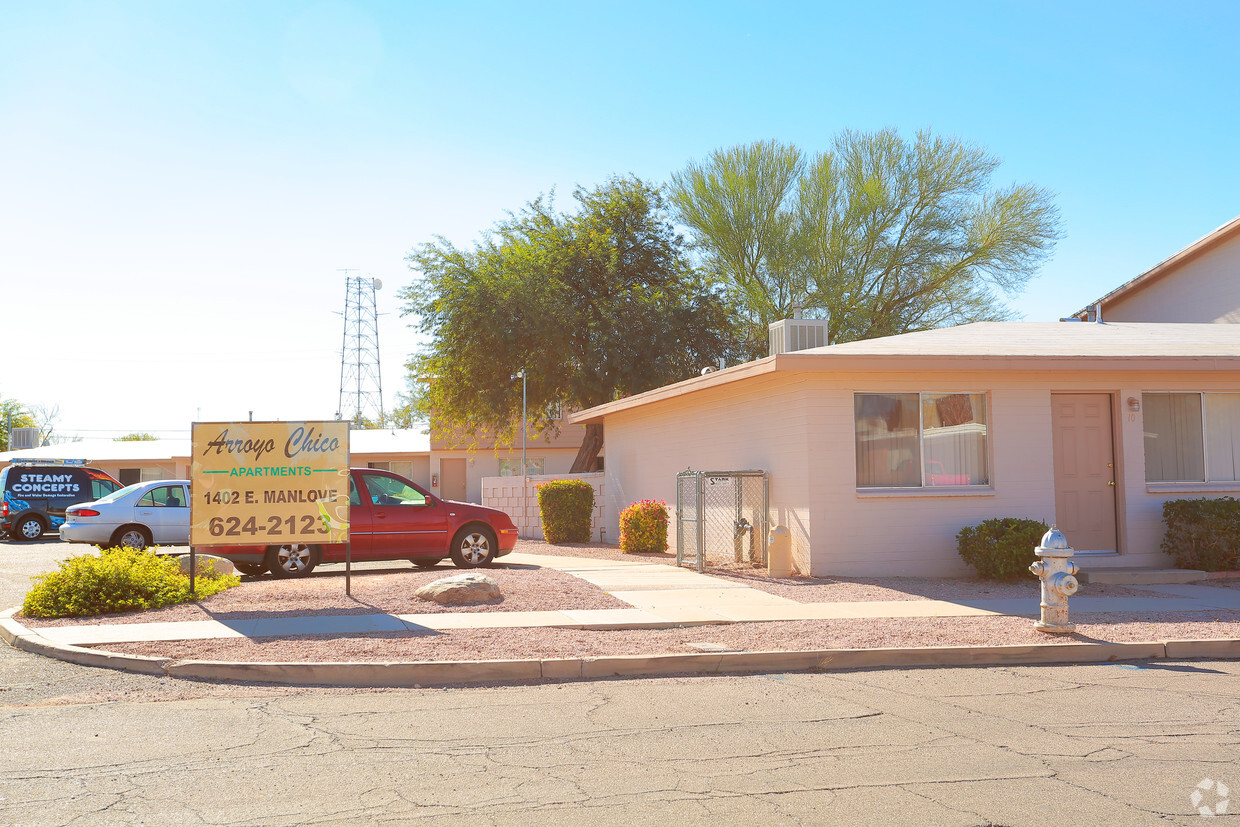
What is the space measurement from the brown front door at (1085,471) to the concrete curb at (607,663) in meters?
5.81

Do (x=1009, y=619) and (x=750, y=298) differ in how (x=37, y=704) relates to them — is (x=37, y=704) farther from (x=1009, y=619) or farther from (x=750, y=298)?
(x=750, y=298)

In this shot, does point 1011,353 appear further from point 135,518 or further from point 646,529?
point 135,518

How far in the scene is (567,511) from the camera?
22500 mm

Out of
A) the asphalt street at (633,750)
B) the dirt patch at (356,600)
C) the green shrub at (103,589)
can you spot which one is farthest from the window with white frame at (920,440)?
the green shrub at (103,589)

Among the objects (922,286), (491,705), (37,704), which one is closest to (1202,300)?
(922,286)

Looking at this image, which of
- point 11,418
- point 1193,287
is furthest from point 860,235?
point 11,418

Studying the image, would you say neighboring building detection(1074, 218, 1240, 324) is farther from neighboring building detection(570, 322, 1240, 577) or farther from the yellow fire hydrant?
the yellow fire hydrant

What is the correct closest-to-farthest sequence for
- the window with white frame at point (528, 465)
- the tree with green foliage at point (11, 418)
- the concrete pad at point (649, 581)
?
the concrete pad at point (649, 581) → the window with white frame at point (528, 465) → the tree with green foliage at point (11, 418)

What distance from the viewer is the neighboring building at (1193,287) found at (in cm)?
2325

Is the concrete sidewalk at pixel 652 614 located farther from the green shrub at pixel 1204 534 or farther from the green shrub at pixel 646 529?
the green shrub at pixel 646 529

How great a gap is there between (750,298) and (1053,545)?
22395 millimetres

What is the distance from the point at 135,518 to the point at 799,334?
500 inches

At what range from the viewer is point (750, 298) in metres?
31.4

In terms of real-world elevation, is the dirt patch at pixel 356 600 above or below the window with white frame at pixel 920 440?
below
